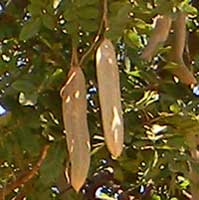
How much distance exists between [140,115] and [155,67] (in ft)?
0.56

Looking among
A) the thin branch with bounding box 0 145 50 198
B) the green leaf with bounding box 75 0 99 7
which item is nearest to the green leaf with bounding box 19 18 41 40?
the green leaf with bounding box 75 0 99 7

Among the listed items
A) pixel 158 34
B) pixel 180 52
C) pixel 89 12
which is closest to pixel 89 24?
pixel 89 12

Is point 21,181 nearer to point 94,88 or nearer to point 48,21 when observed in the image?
point 94,88

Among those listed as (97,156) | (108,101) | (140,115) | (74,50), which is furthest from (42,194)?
(108,101)

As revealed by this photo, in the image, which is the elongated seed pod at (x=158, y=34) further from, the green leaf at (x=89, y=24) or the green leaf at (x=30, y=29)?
the green leaf at (x=30, y=29)

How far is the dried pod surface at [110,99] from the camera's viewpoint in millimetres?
1383

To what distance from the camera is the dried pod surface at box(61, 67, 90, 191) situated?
143 cm

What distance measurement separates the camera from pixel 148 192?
2.38 metres

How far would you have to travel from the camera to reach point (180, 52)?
1.96 m

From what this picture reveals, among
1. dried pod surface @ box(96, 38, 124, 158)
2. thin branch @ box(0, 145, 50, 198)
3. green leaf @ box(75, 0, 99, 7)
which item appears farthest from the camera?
thin branch @ box(0, 145, 50, 198)

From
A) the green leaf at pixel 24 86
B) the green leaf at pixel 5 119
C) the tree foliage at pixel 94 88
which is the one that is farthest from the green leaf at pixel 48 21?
the green leaf at pixel 5 119

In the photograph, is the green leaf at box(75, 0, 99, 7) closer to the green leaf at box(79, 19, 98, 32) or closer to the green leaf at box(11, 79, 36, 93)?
the green leaf at box(79, 19, 98, 32)

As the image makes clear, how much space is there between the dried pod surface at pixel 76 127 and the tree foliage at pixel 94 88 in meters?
0.02

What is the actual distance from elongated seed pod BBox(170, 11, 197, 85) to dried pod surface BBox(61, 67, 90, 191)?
377 millimetres
